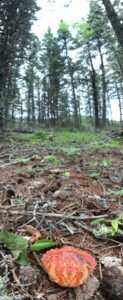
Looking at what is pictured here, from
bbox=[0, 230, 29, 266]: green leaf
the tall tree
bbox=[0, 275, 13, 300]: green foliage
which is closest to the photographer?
bbox=[0, 275, 13, 300]: green foliage

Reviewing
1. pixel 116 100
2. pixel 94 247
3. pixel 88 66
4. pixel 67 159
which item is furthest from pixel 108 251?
pixel 116 100

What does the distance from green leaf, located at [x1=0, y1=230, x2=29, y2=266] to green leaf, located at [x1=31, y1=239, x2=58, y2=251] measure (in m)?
0.05

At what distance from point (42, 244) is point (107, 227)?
0.57 meters

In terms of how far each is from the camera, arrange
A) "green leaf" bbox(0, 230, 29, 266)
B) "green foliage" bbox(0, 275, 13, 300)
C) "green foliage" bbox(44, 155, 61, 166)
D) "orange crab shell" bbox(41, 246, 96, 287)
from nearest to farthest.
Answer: "green foliage" bbox(0, 275, 13, 300)
"orange crab shell" bbox(41, 246, 96, 287)
"green leaf" bbox(0, 230, 29, 266)
"green foliage" bbox(44, 155, 61, 166)

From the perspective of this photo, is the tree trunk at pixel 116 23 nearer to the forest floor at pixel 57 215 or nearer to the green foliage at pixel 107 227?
the forest floor at pixel 57 215

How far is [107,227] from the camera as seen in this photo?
6.43ft

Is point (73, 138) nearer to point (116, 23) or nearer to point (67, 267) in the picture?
point (116, 23)

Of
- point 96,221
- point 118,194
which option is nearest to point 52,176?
point 118,194

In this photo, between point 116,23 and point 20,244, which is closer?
point 20,244

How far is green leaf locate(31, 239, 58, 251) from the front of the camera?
160 cm

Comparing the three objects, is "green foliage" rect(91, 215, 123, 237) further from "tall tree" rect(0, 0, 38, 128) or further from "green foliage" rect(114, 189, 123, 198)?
"tall tree" rect(0, 0, 38, 128)

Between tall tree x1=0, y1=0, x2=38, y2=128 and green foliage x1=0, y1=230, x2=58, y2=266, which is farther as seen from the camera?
tall tree x1=0, y1=0, x2=38, y2=128

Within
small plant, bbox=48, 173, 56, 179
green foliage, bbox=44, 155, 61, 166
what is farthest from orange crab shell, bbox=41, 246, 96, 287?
green foliage, bbox=44, 155, 61, 166

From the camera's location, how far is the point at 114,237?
186cm
